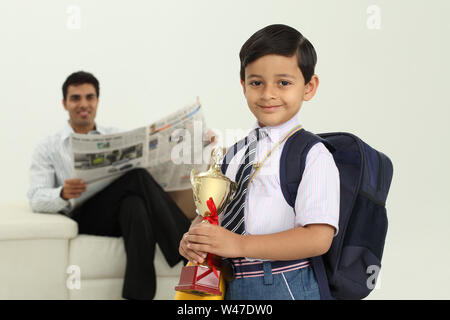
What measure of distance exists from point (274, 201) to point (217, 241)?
0.13 metres

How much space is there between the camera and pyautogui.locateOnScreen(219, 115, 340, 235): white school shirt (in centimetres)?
74

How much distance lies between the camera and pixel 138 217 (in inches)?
82.4

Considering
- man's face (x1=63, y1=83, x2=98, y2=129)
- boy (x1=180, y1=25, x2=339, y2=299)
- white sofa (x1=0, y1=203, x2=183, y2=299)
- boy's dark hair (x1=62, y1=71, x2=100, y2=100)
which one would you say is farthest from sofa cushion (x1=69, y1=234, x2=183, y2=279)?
boy (x1=180, y1=25, x2=339, y2=299)

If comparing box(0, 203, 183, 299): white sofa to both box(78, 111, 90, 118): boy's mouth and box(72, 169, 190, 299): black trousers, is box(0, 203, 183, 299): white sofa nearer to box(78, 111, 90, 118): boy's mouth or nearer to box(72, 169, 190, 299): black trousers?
box(72, 169, 190, 299): black trousers

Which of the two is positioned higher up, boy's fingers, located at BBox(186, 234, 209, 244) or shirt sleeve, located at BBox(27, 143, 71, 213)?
boy's fingers, located at BBox(186, 234, 209, 244)

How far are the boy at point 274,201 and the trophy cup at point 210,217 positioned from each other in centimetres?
2

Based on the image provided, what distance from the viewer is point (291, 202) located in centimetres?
79

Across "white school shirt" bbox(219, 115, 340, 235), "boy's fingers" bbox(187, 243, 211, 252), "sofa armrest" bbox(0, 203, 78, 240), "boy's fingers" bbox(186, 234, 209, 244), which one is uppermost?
"white school shirt" bbox(219, 115, 340, 235)

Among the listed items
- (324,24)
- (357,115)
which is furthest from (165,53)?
(357,115)

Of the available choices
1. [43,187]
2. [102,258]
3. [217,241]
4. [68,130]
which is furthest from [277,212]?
[68,130]

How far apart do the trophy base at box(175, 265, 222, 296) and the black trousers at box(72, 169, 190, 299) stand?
130 cm

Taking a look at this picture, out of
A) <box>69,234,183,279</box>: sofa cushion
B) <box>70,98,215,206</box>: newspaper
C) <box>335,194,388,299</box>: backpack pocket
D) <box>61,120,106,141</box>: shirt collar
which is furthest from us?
<box>61,120,106,141</box>: shirt collar

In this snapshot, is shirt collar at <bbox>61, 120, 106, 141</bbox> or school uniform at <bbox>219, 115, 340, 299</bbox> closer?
school uniform at <bbox>219, 115, 340, 299</bbox>
